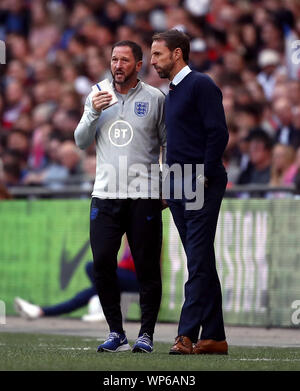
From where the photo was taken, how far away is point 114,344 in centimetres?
829

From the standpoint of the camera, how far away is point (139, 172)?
326 inches

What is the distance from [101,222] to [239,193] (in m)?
4.13

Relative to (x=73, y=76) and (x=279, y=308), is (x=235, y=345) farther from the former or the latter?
(x=73, y=76)

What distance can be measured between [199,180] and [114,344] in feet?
4.49

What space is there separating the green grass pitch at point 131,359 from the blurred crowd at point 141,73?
12.1 feet

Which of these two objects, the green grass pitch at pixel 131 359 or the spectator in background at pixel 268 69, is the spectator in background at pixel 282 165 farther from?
the green grass pitch at pixel 131 359

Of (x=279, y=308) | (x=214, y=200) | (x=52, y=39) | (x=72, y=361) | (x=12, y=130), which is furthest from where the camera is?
(x=52, y=39)

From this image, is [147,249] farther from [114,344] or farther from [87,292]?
[87,292]

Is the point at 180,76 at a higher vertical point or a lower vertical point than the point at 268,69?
lower

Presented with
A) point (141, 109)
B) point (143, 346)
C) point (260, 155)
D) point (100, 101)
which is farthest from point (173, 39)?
point (260, 155)

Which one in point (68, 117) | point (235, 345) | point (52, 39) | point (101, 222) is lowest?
point (235, 345)

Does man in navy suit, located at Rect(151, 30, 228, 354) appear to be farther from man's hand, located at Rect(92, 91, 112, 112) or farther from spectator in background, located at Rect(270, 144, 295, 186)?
→ spectator in background, located at Rect(270, 144, 295, 186)

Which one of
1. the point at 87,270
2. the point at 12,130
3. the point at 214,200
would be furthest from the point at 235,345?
the point at 12,130

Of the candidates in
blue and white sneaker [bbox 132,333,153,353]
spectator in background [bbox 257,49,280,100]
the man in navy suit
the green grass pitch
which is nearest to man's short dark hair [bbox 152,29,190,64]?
the man in navy suit
